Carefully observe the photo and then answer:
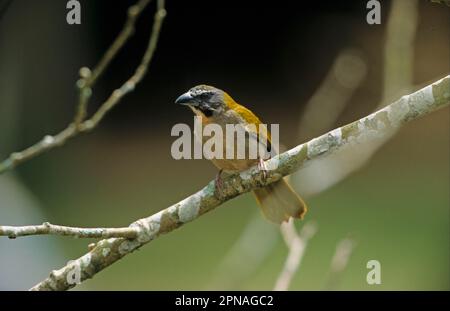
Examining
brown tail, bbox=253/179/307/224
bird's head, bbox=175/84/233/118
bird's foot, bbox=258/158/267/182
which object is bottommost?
brown tail, bbox=253/179/307/224

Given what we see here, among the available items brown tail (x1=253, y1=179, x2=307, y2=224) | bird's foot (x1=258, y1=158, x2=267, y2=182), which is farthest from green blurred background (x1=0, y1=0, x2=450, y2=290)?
bird's foot (x1=258, y1=158, x2=267, y2=182)

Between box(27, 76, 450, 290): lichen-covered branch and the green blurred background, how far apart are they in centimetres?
241

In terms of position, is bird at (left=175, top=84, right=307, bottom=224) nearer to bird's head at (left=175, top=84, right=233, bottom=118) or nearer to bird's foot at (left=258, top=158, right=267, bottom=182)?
bird's head at (left=175, top=84, right=233, bottom=118)

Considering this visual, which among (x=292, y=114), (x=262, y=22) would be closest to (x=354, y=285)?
(x=292, y=114)

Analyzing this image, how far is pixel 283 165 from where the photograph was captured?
2.43m

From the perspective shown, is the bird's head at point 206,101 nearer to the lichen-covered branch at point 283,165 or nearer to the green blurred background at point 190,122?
the lichen-covered branch at point 283,165

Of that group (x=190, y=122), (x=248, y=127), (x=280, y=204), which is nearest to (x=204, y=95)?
(x=248, y=127)

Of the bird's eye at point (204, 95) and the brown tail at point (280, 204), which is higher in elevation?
the bird's eye at point (204, 95)

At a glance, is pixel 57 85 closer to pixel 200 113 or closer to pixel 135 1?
pixel 135 1

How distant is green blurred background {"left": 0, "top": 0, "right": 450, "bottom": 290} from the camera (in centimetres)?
514

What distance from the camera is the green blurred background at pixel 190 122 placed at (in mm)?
5141

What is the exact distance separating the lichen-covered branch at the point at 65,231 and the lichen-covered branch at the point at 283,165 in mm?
83

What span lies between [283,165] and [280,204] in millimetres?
517

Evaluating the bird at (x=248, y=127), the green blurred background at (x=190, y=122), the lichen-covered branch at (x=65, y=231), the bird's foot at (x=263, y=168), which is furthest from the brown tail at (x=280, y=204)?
the green blurred background at (x=190, y=122)
